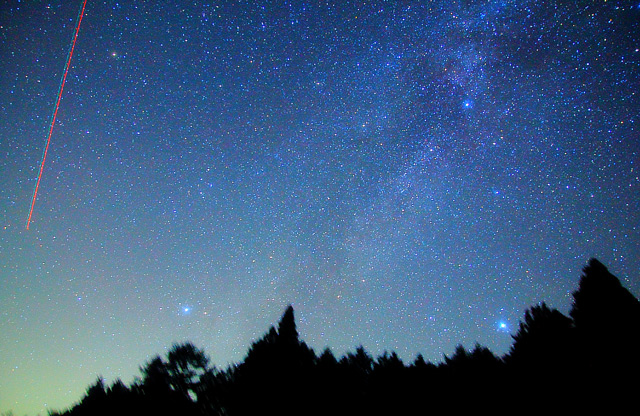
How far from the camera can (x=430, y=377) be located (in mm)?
19547

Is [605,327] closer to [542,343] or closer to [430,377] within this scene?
[542,343]

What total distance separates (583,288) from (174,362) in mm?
29182

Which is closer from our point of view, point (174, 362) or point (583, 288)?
point (583, 288)

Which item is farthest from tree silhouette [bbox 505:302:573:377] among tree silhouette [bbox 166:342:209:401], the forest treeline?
tree silhouette [bbox 166:342:209:401]

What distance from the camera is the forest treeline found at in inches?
492

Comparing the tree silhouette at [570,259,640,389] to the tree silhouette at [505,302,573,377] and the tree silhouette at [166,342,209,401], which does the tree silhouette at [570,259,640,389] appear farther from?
the tree silhouette at [166,342,209,401]

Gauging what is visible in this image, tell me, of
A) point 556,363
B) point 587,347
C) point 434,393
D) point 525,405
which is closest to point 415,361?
point 434,393

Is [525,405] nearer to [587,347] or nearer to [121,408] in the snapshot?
[587,347]

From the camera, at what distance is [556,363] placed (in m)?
13.9

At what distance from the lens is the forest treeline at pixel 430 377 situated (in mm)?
12484

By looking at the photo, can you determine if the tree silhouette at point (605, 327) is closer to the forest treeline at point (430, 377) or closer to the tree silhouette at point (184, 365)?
the forest treeline at point (430, 377)

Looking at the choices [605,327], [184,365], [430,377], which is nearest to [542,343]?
[605,327]

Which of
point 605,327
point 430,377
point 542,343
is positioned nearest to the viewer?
point 605,327

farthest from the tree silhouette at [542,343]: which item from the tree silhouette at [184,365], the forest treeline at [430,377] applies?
the tree silhouette at [184,365]
